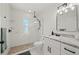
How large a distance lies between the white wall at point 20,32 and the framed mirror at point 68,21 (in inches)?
23.9

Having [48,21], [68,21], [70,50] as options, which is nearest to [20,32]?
[48,21]

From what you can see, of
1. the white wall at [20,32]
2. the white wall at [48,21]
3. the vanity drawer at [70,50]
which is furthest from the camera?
the white wall at [48,21]

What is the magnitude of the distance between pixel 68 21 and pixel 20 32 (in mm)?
1053

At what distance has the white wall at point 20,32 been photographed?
1232mm

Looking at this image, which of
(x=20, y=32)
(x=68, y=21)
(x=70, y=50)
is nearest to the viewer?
(x=70, y=50)

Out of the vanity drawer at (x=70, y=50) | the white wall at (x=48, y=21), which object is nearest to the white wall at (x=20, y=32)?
the white wall at (x=48, y=21)

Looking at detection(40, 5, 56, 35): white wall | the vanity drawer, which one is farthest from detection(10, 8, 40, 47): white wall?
the vanity drawer

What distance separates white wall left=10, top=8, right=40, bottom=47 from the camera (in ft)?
4.04

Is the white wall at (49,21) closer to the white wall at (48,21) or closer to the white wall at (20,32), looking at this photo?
the white wall at (48,21)

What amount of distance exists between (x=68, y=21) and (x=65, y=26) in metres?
0.13

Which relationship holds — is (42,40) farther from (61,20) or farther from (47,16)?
(61,20)

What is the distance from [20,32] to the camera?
1.30m

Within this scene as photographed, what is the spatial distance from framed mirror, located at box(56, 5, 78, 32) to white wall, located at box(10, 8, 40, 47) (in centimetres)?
61

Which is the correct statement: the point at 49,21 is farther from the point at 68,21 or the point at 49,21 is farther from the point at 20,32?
the point at 20,32
